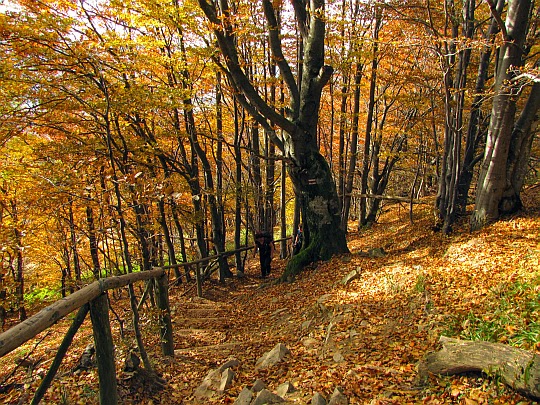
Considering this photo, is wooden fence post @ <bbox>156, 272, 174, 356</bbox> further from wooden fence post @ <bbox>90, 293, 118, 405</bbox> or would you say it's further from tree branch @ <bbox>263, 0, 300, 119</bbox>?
tree branch @ <bbox>263, 0, 300, 119</bbox>

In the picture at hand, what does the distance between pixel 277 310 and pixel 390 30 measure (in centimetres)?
1062

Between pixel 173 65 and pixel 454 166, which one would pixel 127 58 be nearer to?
pixel 173 65

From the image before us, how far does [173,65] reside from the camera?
27.4 feet

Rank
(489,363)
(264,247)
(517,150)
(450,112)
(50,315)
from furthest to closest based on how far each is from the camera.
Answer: (264,247) → (450,112) → (517,150) → (489,363) → (50,315)

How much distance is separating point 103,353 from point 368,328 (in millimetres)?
3211

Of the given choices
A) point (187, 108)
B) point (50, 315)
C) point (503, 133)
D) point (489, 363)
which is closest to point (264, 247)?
point (187, 108)

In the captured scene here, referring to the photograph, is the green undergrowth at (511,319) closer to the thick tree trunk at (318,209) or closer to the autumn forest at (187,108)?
the autumn forest at (187,108)

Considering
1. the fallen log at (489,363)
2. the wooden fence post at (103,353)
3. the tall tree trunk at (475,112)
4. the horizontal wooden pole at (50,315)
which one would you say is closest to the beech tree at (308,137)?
the tall tree trunk at (475,112)

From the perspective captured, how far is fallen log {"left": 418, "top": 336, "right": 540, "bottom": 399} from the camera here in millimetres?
2496

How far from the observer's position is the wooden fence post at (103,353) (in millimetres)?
3021

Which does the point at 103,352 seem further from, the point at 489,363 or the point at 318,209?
the point at 318,209

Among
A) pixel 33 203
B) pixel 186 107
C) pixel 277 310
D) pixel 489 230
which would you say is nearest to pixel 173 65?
pixel 186 107

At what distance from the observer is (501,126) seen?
6.70 meters

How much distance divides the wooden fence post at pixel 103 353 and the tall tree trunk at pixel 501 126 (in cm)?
685
